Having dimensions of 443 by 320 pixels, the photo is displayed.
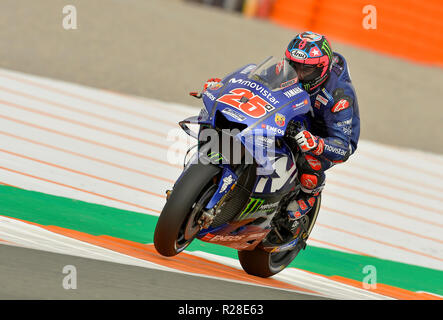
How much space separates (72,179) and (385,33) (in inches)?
403

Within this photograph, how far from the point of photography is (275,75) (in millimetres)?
5133

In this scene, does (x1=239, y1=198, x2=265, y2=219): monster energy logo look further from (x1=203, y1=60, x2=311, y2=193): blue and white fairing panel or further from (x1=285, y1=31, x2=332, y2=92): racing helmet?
(x1=285, y1=31, x2=332, y2=92): racing helmet

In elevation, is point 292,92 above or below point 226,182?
above

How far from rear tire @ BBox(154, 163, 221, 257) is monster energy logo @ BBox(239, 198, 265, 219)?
0.35 m

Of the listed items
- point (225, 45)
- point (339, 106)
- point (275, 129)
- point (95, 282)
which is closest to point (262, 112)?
point (275, 129)

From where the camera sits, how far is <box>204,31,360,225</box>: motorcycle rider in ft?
16.9

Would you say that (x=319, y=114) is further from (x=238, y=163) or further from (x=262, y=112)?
(x=238, y=163)

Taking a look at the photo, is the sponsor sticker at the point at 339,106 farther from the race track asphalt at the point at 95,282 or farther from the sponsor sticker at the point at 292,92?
the race track asphalt at the point at 95,282

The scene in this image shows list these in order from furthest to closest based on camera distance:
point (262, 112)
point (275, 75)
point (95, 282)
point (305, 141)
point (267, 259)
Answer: point (267, 259) < point (275, 75) < point (305, 141) < point (262, 112) < point (95, 282)

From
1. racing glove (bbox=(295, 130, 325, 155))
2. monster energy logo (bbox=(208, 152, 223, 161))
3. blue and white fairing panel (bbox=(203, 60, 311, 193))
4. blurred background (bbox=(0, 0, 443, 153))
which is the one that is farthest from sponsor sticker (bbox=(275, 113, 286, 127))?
blurred background (bbox=(0, 0, 443, 153))

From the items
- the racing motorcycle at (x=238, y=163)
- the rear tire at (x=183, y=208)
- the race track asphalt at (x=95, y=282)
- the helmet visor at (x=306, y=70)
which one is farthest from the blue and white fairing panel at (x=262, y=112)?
the race track asphalt at (x=95, y=282)

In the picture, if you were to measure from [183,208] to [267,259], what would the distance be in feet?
4.74

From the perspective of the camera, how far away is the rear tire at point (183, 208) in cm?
470
